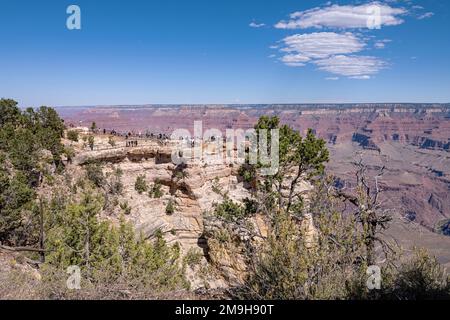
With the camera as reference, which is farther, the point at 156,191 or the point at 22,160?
the point at 156,191

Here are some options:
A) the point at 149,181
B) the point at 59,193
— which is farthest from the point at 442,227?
Result: the point at 59,193

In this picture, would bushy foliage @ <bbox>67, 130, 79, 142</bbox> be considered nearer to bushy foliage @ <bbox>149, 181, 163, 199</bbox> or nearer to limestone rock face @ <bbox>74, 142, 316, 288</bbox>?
limestone rock face @ <bbox>74, 142, 316, 288</bbox>

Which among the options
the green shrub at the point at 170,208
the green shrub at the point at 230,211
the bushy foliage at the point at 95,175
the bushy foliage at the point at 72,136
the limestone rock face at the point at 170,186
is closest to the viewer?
the green shrub at the point at 230,211

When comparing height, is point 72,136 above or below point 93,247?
above

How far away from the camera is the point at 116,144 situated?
2903 cm

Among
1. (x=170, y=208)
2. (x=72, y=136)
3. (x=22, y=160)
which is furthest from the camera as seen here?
(x=72, y=136)

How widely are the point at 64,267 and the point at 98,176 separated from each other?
48.0 ft

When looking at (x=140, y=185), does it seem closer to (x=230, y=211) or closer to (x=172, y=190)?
(x=172, y=190)

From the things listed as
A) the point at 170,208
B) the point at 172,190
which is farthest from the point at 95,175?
the point at 170,208

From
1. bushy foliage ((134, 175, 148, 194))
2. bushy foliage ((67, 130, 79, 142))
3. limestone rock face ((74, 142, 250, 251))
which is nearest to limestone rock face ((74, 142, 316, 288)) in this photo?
limestone rock face ((74, 142, 250, 251))

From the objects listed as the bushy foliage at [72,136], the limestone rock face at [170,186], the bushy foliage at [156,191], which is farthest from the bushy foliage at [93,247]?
the bushy foliage at [72,136]

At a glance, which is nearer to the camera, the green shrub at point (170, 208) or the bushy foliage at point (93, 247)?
the bushy foliage at point (93, 247)

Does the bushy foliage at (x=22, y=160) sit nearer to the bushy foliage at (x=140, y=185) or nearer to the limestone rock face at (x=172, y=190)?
the limestone rock face at (x=172, y=190)
